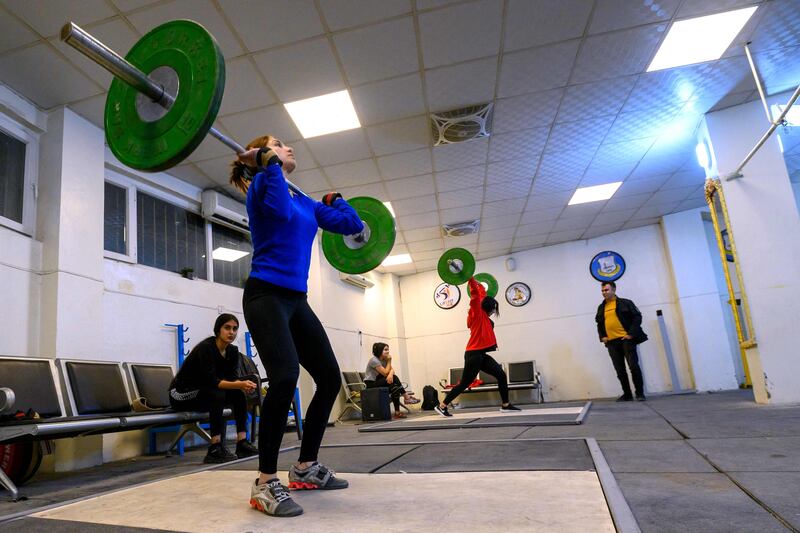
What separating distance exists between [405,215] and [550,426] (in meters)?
4.48

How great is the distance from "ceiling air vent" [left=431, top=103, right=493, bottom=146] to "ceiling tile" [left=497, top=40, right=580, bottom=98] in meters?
0.31

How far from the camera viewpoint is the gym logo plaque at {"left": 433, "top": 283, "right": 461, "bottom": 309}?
33.7 feet

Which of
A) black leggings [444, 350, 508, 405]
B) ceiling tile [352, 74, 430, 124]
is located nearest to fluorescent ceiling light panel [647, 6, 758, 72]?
ceiling tile [352, 74, 430, 124]

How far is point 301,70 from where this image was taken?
3943 mm

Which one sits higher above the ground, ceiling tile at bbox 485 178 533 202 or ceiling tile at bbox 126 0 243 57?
ceiling tile at bbox 126 0 243 57

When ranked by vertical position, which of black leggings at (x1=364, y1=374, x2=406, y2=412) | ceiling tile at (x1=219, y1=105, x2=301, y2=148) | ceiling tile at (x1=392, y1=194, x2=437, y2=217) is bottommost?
black leggings at (x1=364, y1=374, x2=406, y2=412)

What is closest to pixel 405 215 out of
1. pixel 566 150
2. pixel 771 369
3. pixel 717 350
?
pixel 566 150

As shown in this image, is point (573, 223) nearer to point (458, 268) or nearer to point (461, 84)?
point (458, 268)

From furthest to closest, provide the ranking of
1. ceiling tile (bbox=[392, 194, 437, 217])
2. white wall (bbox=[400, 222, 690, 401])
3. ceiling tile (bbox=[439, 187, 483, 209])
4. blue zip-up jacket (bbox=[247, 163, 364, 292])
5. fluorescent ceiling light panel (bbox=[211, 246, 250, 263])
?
white wall (bbox=[400, 222, 690, 401]) < ceiling tile (bbox=[392, 194, 437, 217]) < ceiling tile (bbox=[439, 187, 483, 209]) < fluorescent ceiling light panel (bbox=[211, 246, 250, 263]) < blue zip-up jacket (bbox=[247, 163, 364, 292])

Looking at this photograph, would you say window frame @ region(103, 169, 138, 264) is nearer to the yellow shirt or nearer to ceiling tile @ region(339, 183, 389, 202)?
ceiling tile @ region(339, 183, 389, 202)

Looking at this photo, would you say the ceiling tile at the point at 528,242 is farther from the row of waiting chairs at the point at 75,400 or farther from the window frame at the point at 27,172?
the window frame at the point at 27,172

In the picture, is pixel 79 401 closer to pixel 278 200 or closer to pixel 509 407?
pixel 278 200

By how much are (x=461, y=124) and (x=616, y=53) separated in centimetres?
148

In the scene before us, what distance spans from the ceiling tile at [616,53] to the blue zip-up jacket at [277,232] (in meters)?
3.24
